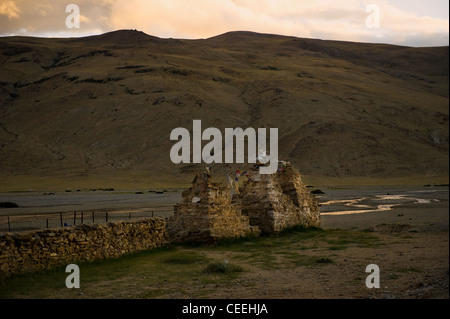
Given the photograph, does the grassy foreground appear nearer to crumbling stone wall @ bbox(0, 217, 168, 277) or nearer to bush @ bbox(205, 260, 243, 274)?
bush @ bbox(205, 260, 243, 274)

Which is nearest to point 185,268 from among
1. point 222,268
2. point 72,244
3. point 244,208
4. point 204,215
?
point 222,268

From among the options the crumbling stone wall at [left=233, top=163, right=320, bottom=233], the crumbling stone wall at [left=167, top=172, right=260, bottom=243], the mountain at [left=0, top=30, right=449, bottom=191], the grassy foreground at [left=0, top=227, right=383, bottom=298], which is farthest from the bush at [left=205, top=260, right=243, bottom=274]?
the mountain at [left=0, top=30, right=449, bottom=191]

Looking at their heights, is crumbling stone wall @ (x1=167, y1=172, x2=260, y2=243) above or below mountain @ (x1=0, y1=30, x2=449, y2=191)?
below

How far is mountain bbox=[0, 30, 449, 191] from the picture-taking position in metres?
68.2

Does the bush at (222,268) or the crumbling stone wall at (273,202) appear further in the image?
the crumbling stone wall at (273,202)

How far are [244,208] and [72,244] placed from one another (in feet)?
29.4

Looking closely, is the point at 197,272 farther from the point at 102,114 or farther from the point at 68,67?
the point at 68,67

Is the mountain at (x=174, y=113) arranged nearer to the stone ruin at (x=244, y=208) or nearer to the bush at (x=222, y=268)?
the stone ruin at (x=244, y=208)

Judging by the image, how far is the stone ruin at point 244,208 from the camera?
17.4m

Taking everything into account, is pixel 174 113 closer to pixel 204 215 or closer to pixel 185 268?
pixel 204 215

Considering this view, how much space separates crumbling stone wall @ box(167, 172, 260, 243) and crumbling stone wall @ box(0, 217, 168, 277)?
134 centimetres

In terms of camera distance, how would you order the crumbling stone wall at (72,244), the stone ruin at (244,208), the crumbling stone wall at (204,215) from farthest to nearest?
1. the stone ruin at (244,208)
2. the crumbling stone wall at (204,215)
3. the crumbling stone wall at (72,244)

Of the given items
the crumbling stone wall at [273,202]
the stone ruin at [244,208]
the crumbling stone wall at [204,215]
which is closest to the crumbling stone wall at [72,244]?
the crumbling stone wall at [204,215]

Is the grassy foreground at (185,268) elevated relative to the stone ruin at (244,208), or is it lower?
lower
